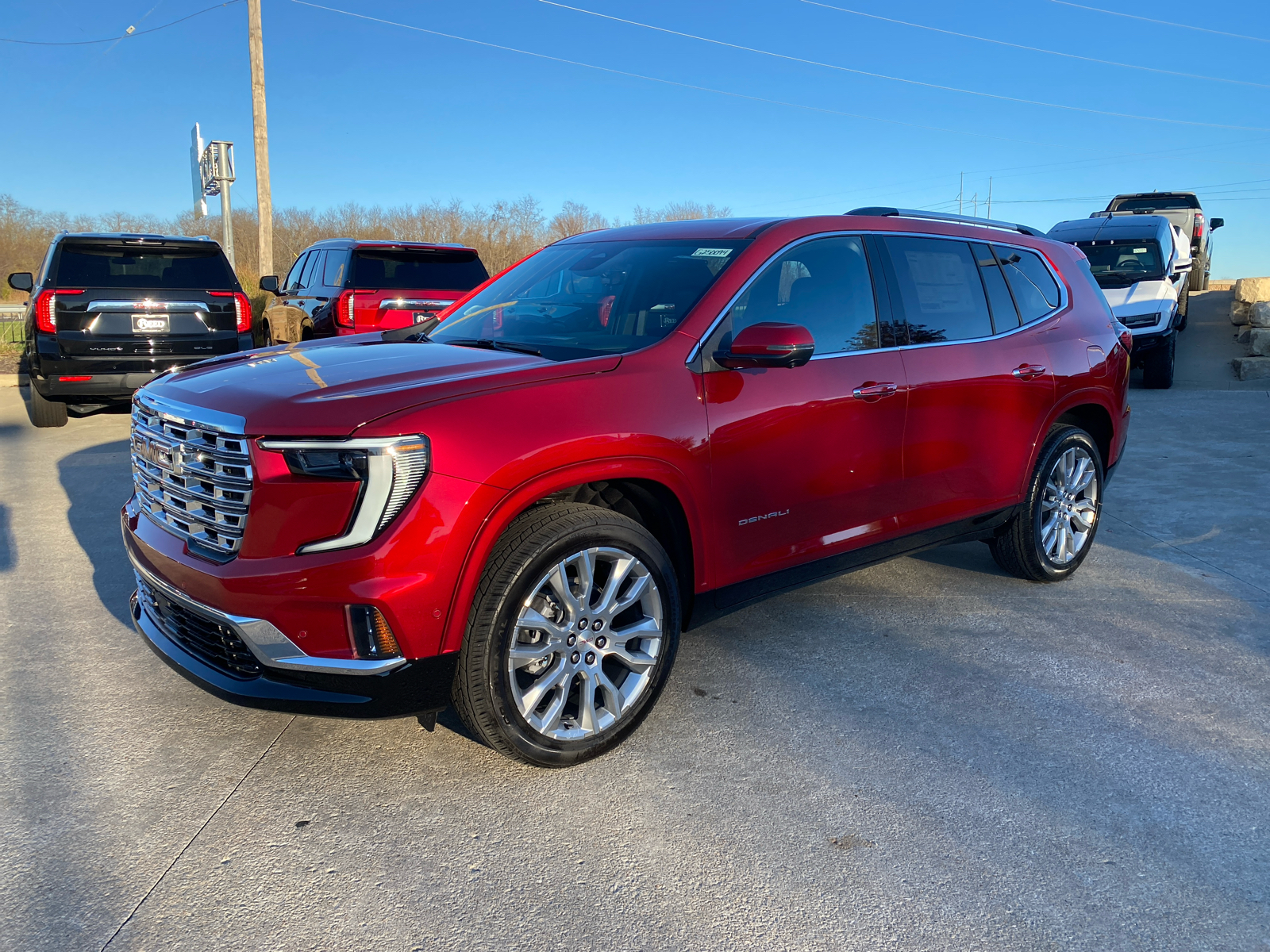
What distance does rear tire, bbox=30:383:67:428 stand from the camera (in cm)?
992

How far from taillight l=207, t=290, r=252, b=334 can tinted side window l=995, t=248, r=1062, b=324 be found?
754 centimetres

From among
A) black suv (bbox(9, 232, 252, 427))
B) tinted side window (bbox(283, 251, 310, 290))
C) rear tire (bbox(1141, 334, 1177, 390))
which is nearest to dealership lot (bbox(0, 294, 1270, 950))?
Result: black suv (bbox(9, 232, 252, 427))

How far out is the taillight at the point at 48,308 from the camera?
29.6ft

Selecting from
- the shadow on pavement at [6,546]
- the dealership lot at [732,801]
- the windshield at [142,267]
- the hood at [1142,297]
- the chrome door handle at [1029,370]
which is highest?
the windshield at [142,267]

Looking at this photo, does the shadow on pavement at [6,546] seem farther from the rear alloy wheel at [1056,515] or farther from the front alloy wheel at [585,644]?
the rear alloy wheel at [1056,515]

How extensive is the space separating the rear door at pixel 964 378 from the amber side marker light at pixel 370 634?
8.02 ft

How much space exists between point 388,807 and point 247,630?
72 cm

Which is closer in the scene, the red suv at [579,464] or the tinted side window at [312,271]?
the red suv at [579,464]

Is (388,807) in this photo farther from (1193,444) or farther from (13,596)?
(1193,444)

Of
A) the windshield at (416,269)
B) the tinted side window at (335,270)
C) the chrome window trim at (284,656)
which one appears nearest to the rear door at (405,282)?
the windshield at (416,269)

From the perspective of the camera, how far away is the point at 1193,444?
9.70m

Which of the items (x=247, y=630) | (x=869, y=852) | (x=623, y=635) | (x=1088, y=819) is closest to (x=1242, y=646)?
(x=1088, y=819)

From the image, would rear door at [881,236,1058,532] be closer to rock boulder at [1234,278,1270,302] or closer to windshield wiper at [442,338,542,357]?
windshield wiper at [442,338,542,357]

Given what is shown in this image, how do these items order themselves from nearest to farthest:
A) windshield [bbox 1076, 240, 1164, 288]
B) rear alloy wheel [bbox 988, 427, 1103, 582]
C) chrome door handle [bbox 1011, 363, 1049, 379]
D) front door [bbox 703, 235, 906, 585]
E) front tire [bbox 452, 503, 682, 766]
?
front tire [bbox 452, 503, 682, 766] < front door [bbox 703, 235, 906, 585] < chrome door handle [bbox 1011, 363, 1049, 379] < rear alloy wheel [bbox 988, 427, 1103, 582] < windshield [bbox 1076, 240, 1164, 288]
